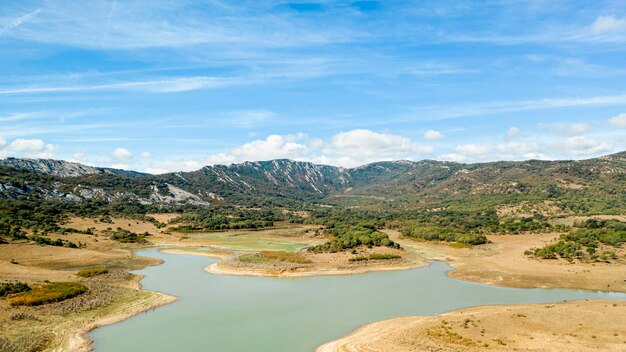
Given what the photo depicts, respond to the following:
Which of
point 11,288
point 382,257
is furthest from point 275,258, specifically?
point 11,288

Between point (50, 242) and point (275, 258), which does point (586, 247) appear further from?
point (50, 242)

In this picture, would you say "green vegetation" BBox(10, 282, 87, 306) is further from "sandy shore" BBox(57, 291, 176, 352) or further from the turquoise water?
the turquoise water

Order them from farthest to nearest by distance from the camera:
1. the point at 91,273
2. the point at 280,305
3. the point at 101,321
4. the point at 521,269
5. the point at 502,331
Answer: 1. the point at 521,269
2. the point at 91,273
3. the point at 280,305
4. the point at 101,321
5. the point at 502,331

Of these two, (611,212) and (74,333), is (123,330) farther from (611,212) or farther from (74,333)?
(611,212)

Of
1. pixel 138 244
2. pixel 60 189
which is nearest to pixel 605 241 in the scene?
pixel 138 244

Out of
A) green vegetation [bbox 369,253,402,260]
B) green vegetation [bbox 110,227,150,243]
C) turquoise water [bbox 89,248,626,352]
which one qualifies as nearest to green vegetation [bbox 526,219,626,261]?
turquoise water [bbox 89,248,626,352]

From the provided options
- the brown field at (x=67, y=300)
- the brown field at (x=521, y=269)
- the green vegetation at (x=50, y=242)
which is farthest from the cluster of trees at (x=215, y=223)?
the brown field at (x=521, y=269)

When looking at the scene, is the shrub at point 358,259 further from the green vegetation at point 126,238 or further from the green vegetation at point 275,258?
the green vegetation at point 126,238

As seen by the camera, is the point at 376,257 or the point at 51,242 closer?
the point at 376,257
